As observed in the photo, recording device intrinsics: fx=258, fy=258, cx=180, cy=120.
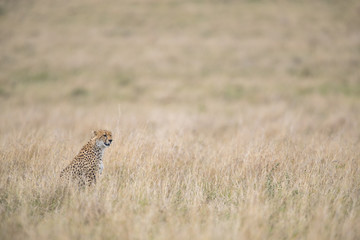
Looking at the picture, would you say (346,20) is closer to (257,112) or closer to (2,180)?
(257,112)

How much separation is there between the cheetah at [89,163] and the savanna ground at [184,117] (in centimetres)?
16

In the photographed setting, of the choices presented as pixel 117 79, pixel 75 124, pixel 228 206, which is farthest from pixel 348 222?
pixel 117 79

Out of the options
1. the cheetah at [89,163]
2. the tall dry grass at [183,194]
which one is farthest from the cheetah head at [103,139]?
the tall dry grass at [183,194]

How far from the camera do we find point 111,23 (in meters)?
24.3

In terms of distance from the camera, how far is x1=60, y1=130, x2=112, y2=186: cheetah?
3.01 m

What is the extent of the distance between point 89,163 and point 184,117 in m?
5.95

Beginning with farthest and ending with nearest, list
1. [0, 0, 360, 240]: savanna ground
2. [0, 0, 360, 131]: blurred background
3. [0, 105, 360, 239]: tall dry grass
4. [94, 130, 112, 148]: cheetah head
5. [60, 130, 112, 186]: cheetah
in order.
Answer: [0, 0, 360, 131]: blurred background < [94, 130, 112, 148]: cheetah head < [60, 130, 112, 186]: cheetah < [0, 0, 360, 240]: savanna ground < [0, 105, 360, 239]: tall dry grass

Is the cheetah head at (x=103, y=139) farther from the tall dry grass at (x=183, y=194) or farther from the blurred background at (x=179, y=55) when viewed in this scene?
the blurred background at (x=179, y=55)

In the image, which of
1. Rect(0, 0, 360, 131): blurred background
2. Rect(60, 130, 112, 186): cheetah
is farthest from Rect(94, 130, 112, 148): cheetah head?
Rect(0, 0, 360, 131): blurred background

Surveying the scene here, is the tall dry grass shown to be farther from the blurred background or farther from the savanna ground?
the blurred background

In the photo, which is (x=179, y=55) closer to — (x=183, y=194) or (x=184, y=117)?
(x=184, y=117)

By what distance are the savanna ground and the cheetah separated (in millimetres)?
155

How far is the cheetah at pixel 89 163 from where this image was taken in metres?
3.01

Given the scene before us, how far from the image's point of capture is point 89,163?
10.3 feet
